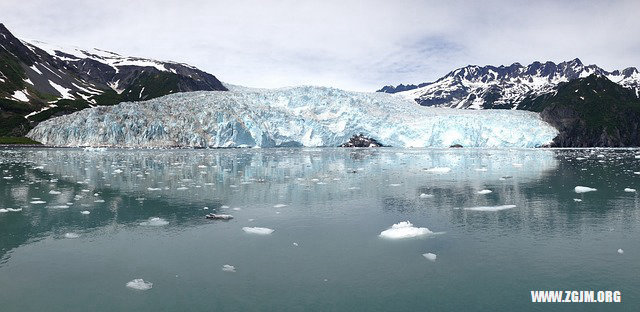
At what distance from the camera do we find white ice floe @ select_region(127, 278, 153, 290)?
583cm

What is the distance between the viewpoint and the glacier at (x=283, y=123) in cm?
5297

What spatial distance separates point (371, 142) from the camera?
5906 cm

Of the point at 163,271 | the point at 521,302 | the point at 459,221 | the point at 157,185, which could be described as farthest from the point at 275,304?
the point at 157,185

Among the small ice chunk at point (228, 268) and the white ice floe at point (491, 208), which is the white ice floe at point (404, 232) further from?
the small ice chunk at point (228, 268)

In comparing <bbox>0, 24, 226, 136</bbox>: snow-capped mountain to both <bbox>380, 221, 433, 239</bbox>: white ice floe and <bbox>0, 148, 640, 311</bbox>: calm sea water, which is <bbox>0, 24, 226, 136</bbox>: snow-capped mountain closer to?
<bbox>0, 148, 640, 311</bbox>: calm sea water

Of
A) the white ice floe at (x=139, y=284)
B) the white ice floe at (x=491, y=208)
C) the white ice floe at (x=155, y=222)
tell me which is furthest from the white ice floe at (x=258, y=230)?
the white ice floe at (x=491, y=208)

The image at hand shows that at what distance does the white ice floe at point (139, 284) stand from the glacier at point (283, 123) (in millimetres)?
46667

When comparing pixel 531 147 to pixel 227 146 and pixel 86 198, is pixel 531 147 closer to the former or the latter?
pixel 227 146

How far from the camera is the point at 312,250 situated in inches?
300

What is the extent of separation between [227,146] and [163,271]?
4918 centimetres

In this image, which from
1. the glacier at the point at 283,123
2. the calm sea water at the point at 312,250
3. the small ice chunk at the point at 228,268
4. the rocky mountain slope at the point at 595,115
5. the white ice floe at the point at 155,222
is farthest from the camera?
the rocky mountain slope at the point at 595,115

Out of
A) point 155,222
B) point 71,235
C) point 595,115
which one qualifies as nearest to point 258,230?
point 155,222

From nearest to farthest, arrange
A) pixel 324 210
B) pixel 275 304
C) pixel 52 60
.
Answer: pixel 275 304, pixel 324 210, pixel 52 60

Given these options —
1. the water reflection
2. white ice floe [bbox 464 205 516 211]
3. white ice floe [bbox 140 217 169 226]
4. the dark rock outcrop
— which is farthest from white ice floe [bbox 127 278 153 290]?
the dark rock outcrop
